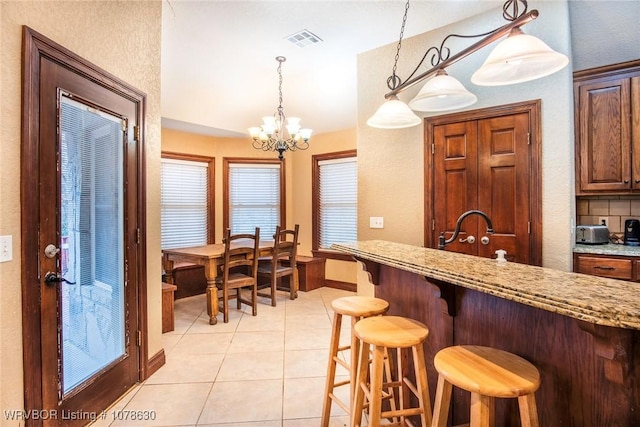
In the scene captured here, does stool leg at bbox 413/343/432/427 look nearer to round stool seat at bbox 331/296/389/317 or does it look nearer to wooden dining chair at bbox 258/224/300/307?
round stool seat at bbox 331/296/389/317

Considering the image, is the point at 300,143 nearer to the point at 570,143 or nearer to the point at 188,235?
the point at 188,235

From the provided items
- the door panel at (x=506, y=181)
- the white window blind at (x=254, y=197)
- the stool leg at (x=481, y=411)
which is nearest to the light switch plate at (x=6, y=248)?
the stool leg at (x=481, y=411)

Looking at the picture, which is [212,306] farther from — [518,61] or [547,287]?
[518,61]

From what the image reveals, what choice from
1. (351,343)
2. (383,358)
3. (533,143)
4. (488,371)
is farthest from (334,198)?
(488,371)

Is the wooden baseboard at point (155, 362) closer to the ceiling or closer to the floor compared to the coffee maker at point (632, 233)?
closer to the floor

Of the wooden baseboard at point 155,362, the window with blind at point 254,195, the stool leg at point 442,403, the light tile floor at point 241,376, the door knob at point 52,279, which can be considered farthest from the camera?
the window with blind at point 254,195

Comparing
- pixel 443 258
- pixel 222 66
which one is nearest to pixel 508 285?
pixel 443 258

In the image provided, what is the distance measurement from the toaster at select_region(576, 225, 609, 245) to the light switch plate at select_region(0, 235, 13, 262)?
4031 mm

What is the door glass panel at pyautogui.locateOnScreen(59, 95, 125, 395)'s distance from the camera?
1.80 m

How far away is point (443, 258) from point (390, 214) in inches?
66.9

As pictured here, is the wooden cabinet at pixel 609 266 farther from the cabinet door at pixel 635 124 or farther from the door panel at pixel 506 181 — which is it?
the cabinet door at pixel 635 124

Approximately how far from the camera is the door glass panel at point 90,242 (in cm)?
180

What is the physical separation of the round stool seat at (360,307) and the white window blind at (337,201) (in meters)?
3.22

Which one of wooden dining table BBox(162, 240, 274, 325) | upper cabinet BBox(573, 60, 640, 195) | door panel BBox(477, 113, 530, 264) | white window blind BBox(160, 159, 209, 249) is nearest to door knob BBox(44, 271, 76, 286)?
wooden dining table BBox(162, 240, 274, 325)
